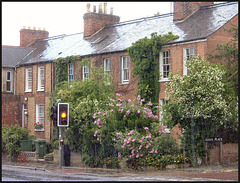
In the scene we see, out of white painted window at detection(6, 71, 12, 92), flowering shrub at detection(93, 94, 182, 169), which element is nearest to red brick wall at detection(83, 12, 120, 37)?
white painted window at detection(6, 71, 12, 92)

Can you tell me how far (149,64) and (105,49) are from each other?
198 inches

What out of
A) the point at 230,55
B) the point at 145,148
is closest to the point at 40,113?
the point at 145,148

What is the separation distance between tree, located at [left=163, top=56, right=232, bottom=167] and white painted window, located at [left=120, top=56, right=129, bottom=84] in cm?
812

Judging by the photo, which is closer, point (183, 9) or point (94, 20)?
point (183, 9)

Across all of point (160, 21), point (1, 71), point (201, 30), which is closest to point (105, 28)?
point (160, 21)

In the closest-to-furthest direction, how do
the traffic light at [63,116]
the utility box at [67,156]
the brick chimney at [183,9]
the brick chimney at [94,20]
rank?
the traffic light at [63,116] < the utility box at [67,156] < the brick chimney at [183,9] < the brick chimney at [94,20]

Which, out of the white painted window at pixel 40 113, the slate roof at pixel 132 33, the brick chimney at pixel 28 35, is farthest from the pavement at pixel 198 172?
the brick chimney at pixel 28 35

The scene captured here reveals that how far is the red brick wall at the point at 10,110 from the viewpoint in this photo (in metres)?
37.3

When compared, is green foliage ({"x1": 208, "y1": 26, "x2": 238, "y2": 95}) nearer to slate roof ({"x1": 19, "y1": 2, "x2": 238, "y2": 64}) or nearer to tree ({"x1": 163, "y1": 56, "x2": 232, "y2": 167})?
slate roof ({"x1": 19, "y1": 2, "x2": 238, "y2": 64})

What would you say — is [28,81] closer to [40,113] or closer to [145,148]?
[40,113]

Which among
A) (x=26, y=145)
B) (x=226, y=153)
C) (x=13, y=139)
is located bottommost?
(x=26, y=145)

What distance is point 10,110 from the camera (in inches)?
1476

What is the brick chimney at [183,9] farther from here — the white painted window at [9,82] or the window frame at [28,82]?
the white painted window at [9,82]

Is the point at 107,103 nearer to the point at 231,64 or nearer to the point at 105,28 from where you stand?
the point at 231,64
